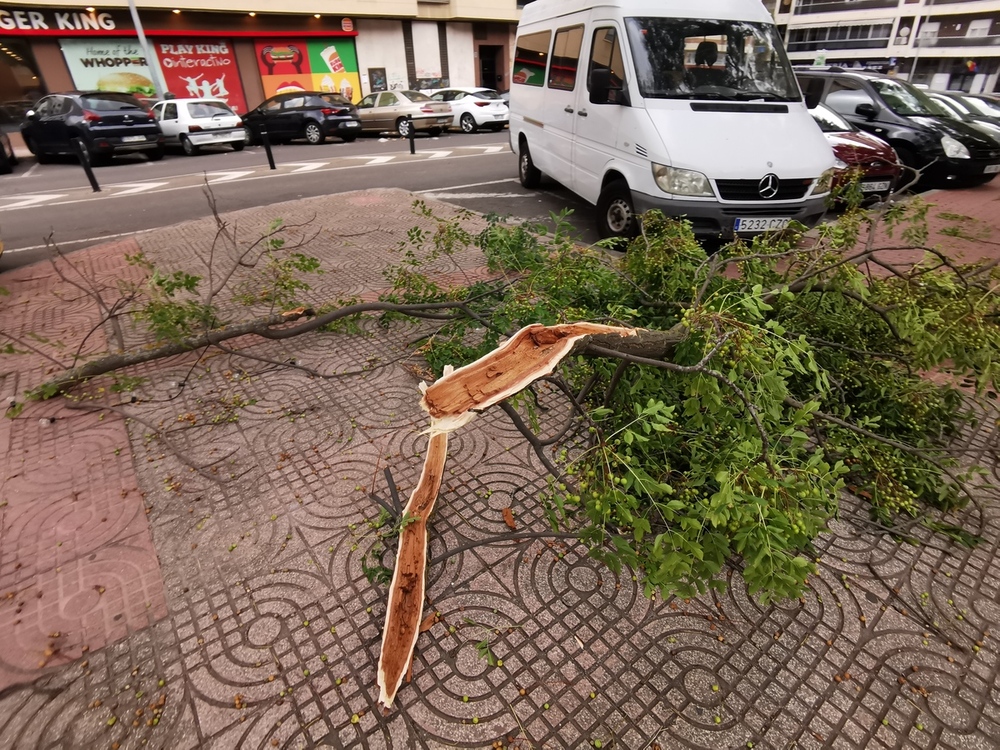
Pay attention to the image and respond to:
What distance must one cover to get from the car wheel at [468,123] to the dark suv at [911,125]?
11670mm

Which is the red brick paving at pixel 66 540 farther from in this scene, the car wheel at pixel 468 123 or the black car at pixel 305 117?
the car wheel at pixel 468 123

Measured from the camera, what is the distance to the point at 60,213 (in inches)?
385

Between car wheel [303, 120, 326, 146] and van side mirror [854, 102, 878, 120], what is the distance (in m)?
14.6

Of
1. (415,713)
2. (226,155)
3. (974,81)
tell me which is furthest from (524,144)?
(974,81)

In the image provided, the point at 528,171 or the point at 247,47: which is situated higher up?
the point at 247,47

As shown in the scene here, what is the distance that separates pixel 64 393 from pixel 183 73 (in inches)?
985

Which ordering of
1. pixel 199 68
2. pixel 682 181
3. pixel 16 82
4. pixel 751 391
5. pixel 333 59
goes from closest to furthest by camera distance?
pixel 751 391, pixel 682 181, pixel 16 82, pixel 199 68, pixel 333 59

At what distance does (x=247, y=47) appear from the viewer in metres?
24.1

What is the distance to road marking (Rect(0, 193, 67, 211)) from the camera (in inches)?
411

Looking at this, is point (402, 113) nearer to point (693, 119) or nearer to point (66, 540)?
point (693, 119)

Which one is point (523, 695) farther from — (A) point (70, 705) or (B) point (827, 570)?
(A) point (70, 705)

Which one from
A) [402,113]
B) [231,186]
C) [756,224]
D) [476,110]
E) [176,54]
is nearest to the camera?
[756,224]

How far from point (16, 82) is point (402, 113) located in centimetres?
1553

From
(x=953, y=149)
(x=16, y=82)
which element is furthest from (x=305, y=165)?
(x=16, y=82)
